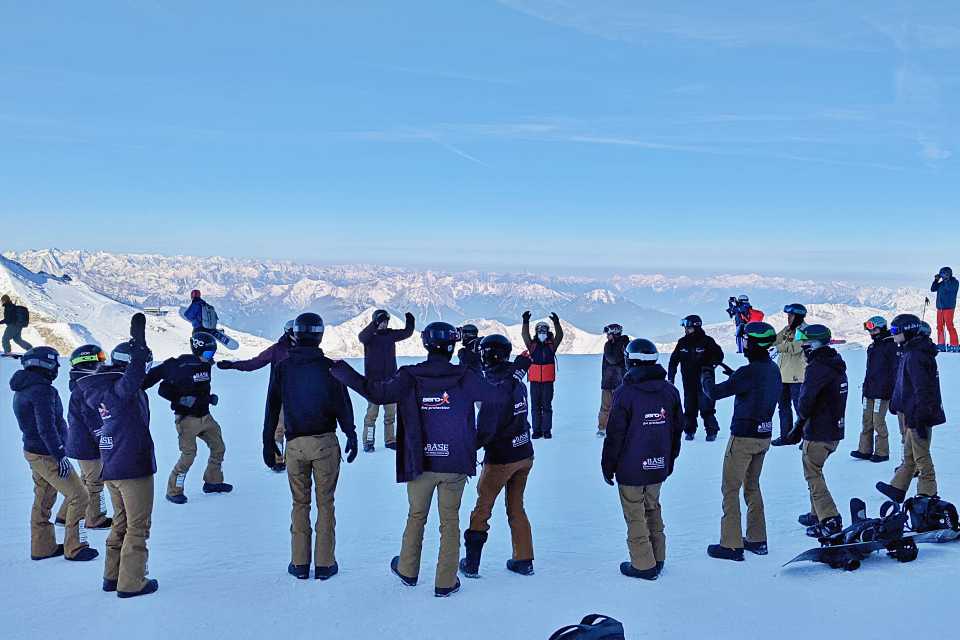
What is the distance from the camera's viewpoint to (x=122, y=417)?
19.8 feet

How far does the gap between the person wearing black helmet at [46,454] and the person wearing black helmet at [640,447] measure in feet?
16.7

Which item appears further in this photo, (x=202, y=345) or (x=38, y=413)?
(x=202, y=345)

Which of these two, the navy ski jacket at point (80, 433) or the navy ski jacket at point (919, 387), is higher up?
the navy ski jacket at point (919, 387)

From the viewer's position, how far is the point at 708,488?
9688 millimetres

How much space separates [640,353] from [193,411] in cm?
603

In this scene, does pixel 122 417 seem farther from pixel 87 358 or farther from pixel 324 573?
pixel 324 573

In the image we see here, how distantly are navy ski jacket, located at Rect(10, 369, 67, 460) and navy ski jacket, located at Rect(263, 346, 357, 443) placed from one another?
2.06 m

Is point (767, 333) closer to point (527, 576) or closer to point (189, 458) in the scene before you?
point (527, 576)

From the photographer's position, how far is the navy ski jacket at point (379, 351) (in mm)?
11781

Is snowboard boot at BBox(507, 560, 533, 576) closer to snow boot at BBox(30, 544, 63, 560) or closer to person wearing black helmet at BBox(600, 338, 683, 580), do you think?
person wearing black helmet at BBox(600, 338, 683, 580)

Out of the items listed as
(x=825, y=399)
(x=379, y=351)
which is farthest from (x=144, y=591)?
(x=825, y=399)

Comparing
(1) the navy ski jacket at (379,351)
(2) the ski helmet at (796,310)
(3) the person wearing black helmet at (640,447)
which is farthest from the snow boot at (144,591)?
(2) the ski helmet at (796,310)

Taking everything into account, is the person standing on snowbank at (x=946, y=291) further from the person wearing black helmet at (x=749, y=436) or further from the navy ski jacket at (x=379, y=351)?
the person wearing black helmet at (x=749, y=436)

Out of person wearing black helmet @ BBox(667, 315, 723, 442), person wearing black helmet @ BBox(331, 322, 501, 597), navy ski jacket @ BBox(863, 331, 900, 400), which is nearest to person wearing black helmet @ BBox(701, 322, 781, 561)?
person wearing black helmet @ BBox(331, 322, 501, 597)
